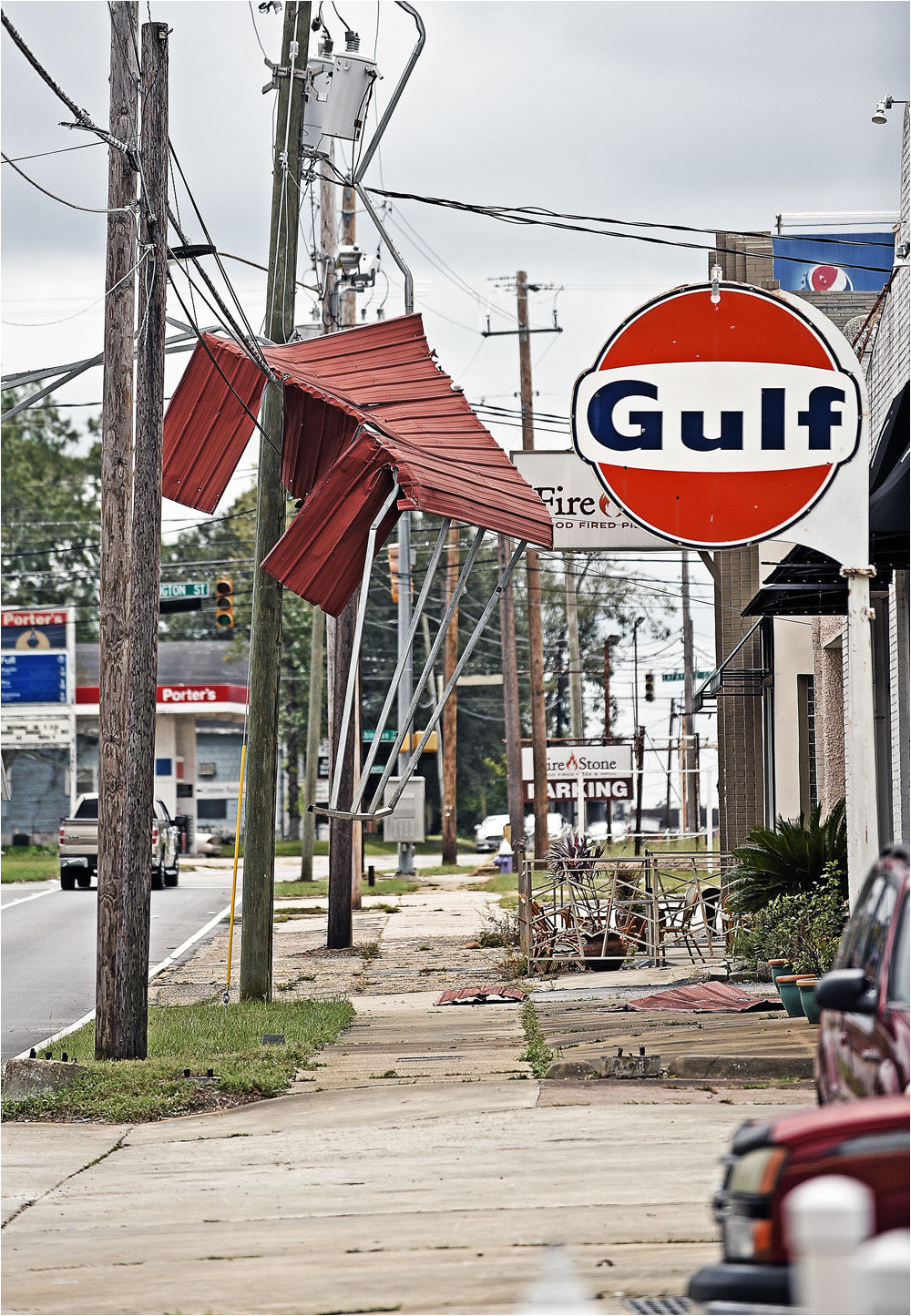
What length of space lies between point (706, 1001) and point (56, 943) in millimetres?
11956

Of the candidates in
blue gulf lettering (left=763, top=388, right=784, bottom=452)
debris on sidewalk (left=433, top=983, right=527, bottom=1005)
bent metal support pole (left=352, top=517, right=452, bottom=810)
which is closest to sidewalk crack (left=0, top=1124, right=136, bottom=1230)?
bent metal support pole (left=352, top=517, right=452, bottom=810)

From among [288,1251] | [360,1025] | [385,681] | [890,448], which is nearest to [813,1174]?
[288,1251]

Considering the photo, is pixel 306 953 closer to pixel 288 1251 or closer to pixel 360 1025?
pixel 360 1025

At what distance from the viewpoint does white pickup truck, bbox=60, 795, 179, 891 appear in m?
32.8

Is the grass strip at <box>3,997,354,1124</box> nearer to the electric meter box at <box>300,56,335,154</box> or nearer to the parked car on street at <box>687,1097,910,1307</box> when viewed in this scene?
the parked car on street at <box>687,1097,910,1307</box>

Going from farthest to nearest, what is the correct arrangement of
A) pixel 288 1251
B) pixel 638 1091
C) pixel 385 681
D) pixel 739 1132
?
1. pixel 385 681
2. pixel 638 1091
3. pixel 288 1251
4. pixel 739 1132

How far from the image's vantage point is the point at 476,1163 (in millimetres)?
8125

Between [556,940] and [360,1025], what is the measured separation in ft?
16.4

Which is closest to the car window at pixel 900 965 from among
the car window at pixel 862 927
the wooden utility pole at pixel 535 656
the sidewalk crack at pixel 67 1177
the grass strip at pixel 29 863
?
the car window at pixel 862 927

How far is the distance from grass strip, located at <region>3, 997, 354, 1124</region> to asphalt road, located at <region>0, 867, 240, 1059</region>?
4.77 feet

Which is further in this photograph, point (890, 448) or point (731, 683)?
point (731, 683)

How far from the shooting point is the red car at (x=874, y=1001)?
4.73 m

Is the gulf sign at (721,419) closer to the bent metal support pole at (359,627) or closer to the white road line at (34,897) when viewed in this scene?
the bent metal support pole at (359,627)

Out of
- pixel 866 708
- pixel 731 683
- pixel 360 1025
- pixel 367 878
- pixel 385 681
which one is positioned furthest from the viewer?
pixel 385 681
